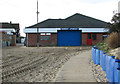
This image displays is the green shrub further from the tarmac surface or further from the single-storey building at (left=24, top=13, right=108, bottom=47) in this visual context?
the single-storey building at (left=24, top=13, right=108, bottom=47)

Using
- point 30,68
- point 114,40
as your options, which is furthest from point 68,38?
point 30,68

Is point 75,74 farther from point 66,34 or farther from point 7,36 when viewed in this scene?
point 7,36

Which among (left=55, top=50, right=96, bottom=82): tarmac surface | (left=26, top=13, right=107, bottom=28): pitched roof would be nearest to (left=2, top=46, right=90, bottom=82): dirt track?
(left=55, top=50, right=96, bottom=82): tarmac surface

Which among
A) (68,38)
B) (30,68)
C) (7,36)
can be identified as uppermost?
(7,36)

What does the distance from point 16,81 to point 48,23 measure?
39.5 m

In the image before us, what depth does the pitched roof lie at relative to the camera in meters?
47.1

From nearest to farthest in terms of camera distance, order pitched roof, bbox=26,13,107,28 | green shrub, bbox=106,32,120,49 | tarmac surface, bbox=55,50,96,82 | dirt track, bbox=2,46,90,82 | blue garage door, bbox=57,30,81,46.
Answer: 1. tarmac surface, bbox=55,50,96,82
2. dirt track, bbox=2,46,90,82
3. green shrub, bbox=106,32,120,49
4. blue garage door, bbox=57,30,81,46
5. pitched roof, bbox=26,13,107,28

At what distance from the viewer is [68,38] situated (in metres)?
46.6

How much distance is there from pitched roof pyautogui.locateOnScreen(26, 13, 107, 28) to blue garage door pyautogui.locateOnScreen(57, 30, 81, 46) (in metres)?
1.51

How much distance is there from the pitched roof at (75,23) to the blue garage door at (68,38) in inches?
59.5

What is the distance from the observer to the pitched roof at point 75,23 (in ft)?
154

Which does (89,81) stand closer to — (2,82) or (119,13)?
(2,82)

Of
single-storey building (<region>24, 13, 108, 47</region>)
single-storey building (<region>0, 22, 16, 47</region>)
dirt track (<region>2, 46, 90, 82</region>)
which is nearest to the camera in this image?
dirt track (<region>2, 46, 90, 82</region>)

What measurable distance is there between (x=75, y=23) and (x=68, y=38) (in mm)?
4209
